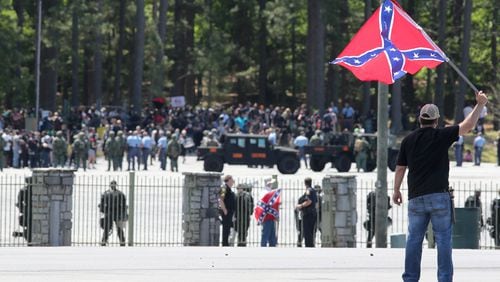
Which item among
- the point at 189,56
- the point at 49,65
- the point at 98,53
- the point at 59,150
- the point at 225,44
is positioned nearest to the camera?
the point at 59,150

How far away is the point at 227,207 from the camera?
23.6m

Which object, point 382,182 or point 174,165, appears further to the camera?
point 174,165

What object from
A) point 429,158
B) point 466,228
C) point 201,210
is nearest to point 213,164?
point 201,210

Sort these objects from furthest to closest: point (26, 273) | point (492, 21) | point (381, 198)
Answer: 1. point (492, 21)
2. point (381, 198)
3. point (26, 273)

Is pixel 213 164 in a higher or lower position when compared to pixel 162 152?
lower

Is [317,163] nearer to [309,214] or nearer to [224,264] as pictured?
[309,214]

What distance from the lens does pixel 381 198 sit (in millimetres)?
21859

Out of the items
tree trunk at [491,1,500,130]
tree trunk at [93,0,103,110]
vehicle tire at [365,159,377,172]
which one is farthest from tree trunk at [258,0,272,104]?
vehicle tire at [365,159,377,172]

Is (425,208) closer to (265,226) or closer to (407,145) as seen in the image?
(407,145)

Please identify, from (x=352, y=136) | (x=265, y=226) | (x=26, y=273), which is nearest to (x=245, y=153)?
(x=352, y=136)

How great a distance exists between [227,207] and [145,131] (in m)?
26.1

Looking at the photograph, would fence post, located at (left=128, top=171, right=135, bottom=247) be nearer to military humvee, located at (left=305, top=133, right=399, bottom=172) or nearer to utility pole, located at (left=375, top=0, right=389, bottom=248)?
Result: utility pole, located at (left=375, top=0, right=389, bottom=248)

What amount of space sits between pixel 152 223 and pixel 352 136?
64.3ft

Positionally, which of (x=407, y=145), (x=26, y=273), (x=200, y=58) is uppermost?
(x=200, y=58)
